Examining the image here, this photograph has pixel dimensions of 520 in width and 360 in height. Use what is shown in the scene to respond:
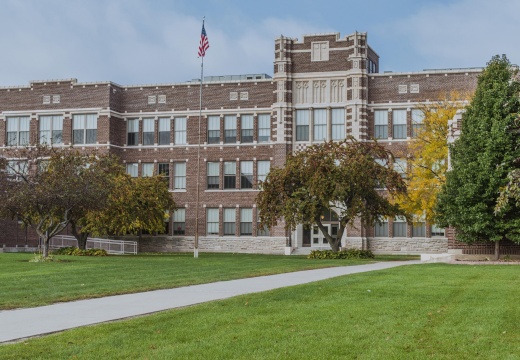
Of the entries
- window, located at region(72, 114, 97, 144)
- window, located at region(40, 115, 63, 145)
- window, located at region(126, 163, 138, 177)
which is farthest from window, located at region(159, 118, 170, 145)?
window, located at region(40, 115, 63, 145)

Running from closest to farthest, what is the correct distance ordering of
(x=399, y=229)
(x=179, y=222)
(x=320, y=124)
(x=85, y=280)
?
(x=85, y=280) → (x=399, y=229) → (x=320, y=124) → (x=179, y=222)

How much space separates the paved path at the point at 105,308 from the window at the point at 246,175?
37.4 m

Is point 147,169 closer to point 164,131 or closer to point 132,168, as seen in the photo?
point 132,168

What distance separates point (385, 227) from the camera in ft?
182

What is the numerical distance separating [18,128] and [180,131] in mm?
13734

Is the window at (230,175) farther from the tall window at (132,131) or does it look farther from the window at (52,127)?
the window at (52,127)

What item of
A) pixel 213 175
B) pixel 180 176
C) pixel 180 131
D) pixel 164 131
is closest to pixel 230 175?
pixel 213 175

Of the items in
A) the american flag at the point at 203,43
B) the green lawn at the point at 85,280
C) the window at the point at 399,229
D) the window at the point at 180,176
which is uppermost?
the american flag at the point at 203,43

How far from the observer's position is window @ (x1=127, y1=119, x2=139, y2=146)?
61.3 metres

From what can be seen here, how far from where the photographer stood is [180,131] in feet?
198

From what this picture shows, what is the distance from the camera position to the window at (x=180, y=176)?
60.1 metres

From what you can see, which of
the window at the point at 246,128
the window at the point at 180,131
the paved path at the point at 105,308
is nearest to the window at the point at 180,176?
the window at the point at 180,131

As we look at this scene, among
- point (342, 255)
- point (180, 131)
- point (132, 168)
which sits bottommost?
point (342, 255)

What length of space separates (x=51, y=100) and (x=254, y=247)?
67.5 ft
